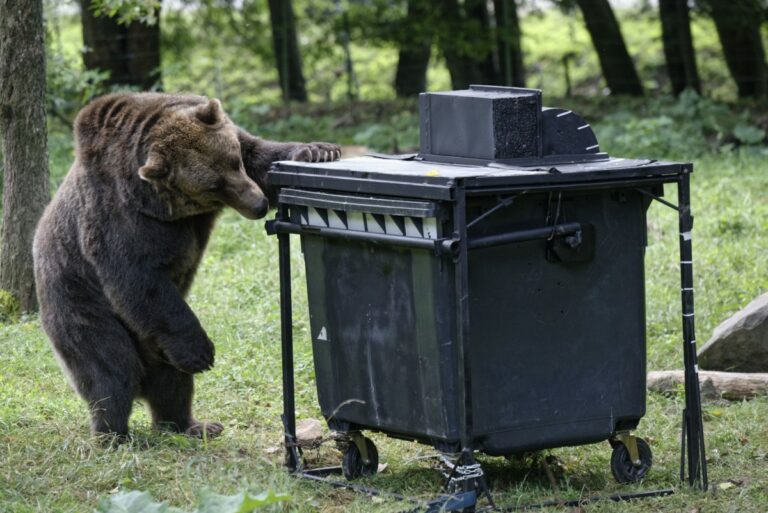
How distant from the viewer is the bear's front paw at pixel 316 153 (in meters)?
5.04

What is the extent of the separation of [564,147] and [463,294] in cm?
92

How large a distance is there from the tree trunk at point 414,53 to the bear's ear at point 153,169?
408 inches

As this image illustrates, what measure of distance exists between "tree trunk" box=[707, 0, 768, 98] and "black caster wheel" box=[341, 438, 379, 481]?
38.2 ft

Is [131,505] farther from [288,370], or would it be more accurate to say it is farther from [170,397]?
[170,397]

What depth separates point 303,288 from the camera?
27.0ft

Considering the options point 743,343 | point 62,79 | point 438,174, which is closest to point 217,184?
point 438,174

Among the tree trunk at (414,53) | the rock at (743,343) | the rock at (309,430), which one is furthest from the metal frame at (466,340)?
the tree trunk at (414,53)

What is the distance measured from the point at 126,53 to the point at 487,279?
34.8ft

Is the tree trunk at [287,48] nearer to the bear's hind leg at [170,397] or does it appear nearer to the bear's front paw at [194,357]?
the bear's hind leg at [170,397]

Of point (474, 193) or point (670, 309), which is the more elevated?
point (474, 193)

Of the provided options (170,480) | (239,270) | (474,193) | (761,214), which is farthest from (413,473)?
(761,214)

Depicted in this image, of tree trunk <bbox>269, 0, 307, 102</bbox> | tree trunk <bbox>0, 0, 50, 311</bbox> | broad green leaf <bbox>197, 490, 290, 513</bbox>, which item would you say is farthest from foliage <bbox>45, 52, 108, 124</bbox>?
broad green leaf <bbox>197, 490, 290, 513</bbox>

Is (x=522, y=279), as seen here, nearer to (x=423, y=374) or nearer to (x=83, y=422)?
(x=423, y=374)

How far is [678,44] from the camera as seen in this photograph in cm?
1582
